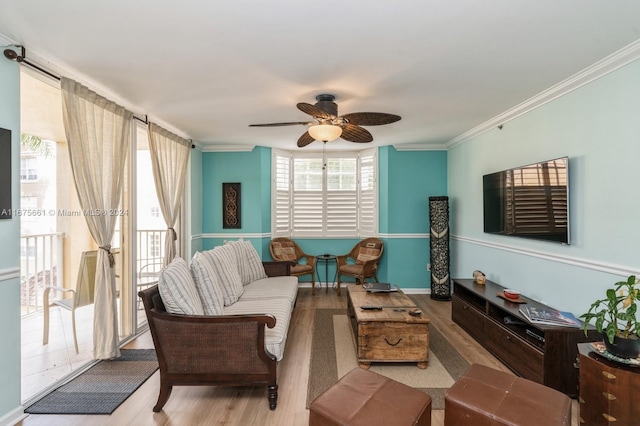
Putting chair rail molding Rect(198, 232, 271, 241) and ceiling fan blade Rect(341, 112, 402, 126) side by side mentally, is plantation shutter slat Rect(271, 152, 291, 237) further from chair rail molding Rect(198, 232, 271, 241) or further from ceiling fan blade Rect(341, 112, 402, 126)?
ceiling fan blade Rect(341, 112, 402, 126)

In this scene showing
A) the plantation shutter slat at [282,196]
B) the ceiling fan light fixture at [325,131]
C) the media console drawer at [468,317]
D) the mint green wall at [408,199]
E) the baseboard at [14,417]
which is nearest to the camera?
the baseboard at [14,417]

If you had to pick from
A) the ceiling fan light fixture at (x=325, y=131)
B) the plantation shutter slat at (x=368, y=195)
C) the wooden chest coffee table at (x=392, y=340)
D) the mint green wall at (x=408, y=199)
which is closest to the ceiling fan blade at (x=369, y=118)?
the ceiling fan light fixture at (x=325, y=131)

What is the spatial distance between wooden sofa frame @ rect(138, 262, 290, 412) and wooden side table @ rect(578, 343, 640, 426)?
6.25 ft

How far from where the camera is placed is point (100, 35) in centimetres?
197

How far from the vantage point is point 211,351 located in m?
2.18

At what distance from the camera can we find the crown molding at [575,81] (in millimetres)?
2123

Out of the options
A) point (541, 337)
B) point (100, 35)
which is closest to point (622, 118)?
point (541, 337)

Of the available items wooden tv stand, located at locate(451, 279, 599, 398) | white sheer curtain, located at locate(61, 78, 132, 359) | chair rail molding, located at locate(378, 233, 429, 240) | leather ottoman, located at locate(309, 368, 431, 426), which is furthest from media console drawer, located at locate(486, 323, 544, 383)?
white sheer curtain, located at locate(61, 78, 132, 359)

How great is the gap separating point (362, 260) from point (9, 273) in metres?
4.20

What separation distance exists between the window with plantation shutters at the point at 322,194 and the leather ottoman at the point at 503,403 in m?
3.88

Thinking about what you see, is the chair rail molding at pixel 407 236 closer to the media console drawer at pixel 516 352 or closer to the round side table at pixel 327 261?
the round side table at pixel 327 261

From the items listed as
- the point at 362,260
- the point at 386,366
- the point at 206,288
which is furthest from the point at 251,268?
the point at 386,366

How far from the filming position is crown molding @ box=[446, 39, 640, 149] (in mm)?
2123

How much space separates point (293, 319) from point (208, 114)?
268 centimetres
